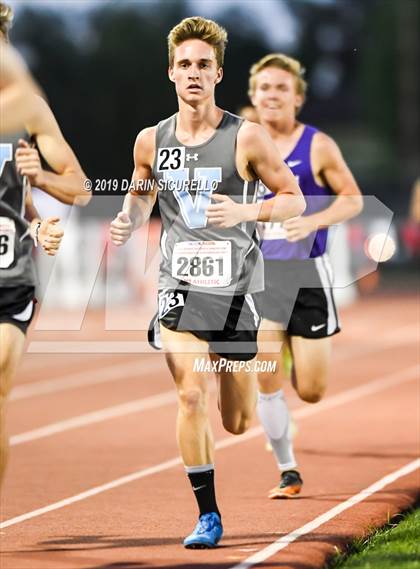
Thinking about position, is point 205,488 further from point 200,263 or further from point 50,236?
point 50,236

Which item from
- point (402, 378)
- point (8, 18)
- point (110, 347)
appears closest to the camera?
point (8, 18)

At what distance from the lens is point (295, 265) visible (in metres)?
8.02

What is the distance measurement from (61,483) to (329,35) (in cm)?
6121

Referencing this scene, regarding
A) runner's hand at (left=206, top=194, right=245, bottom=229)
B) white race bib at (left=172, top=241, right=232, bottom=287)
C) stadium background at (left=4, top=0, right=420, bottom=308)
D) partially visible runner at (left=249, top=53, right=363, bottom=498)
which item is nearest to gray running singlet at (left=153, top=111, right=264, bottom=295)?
white race bib at (left=172, top=241, right=232, bottom=287)

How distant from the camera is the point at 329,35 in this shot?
6806 cm

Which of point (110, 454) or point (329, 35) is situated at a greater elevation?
point (329, 35)

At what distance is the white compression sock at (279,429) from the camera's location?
25.6 ft

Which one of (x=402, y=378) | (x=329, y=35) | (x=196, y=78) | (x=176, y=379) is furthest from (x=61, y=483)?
(x=329, y=35)

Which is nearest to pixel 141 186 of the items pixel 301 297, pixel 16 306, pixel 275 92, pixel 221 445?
pixel 16 306

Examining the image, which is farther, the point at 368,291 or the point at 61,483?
the point at 368,291

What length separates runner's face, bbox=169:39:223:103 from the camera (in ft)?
19.9

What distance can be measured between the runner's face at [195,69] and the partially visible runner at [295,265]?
1.81 meters

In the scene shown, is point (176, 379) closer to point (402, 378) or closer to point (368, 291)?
point (402, 378)

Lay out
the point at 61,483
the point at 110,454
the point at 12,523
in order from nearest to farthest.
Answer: the point at 12,523 → the point at 61,483 → the point at 110,454
